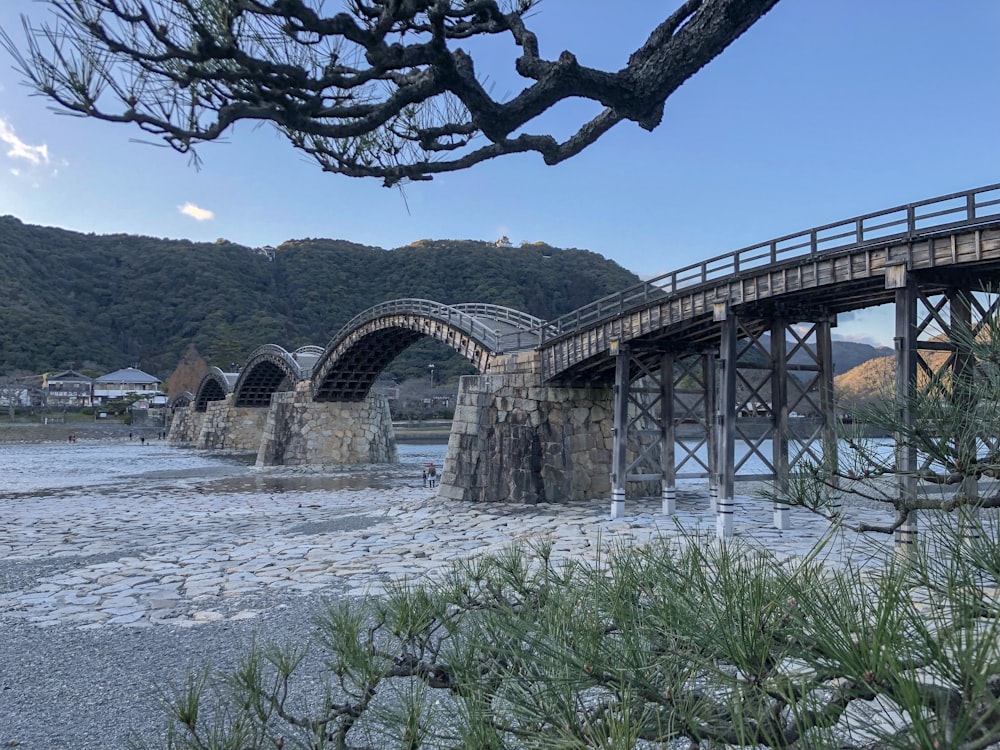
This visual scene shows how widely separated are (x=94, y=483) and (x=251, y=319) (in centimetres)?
6595

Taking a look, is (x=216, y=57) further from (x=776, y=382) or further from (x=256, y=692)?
(x=776, y=382)

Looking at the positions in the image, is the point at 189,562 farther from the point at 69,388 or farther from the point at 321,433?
the point at 69,388

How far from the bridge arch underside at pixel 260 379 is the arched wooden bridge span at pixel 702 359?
21.8 meters

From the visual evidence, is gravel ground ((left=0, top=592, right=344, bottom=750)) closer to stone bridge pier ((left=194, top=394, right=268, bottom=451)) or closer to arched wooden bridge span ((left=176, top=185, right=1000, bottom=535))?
arched wooden bridge span ((left=176, top=185, right=1000, bottom=535))

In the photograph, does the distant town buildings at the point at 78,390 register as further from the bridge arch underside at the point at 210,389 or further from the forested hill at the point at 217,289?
the bridge arch underside at the point at 210,389

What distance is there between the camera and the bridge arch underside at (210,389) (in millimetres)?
53344

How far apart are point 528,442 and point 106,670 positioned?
1238 centimetres

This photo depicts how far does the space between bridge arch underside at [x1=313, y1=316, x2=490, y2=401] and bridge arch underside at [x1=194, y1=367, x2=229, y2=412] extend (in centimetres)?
2094

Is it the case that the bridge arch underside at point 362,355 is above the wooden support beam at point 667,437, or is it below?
above

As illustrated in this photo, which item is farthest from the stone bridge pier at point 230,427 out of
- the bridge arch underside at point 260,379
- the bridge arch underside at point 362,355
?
the bridge arch underside at point 362,355

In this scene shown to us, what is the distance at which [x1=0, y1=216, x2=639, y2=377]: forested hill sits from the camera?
266 feet

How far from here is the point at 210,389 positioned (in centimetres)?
5922

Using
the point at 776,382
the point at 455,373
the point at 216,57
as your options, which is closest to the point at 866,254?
the point at 776,382

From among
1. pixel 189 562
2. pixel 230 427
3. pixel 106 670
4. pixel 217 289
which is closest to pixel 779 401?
pixel 189 562
